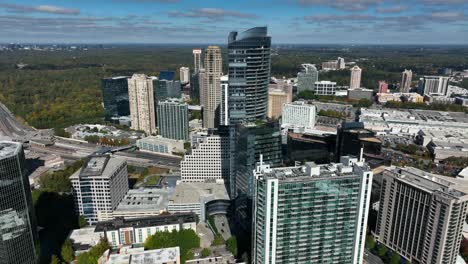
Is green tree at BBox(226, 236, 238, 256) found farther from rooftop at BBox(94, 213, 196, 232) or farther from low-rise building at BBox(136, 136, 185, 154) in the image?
low-rise building at BBox(136, 136, 185, 154)

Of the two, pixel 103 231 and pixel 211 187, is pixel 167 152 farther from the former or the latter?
pixel 103 231

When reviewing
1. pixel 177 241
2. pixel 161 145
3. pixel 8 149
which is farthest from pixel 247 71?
pixel 161 145

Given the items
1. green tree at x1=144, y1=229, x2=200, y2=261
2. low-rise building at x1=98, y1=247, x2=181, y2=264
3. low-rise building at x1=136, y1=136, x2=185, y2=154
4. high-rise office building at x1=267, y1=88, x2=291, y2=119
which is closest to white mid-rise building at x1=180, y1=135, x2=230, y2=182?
green tree at x1=144, y1=229, x2=200, y2=261

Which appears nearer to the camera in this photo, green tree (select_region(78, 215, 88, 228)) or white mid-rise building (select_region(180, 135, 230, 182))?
green tree (select_region(78, 215, 88, 228))

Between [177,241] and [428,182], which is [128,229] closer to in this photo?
[177,241]

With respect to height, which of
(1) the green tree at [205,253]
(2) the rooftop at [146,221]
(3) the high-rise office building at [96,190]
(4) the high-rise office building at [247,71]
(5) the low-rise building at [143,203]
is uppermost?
(4) the high-rise office building at [247,71]

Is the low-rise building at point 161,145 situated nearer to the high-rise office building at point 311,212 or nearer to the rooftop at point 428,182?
the high-rise office building at point 311,212

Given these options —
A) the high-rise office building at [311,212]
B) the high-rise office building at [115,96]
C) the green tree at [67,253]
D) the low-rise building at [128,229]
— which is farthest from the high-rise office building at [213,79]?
the high-rise office building at [311,212]
